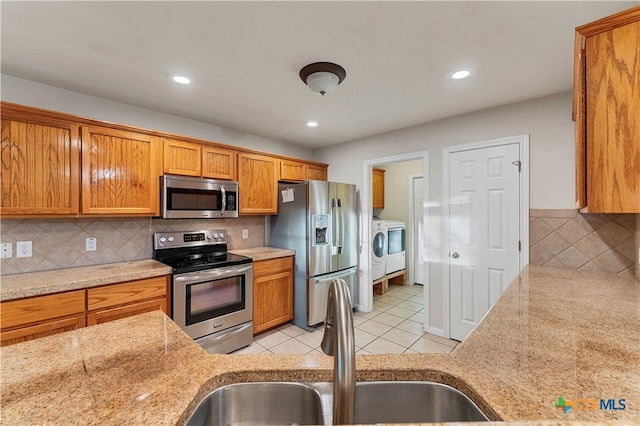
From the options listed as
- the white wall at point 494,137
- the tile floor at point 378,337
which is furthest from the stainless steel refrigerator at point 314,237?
the white wall at point 494,137

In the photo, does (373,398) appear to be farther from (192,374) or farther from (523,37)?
(523,37)

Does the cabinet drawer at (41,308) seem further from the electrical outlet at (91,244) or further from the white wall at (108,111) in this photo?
the white wall at (108,111)

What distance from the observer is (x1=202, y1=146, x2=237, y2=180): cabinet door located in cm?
286

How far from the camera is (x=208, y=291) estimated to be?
99.5 inches

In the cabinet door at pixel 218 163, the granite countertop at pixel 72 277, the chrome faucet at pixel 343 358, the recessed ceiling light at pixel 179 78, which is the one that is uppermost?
the recessed ceiling light at pixel 179 78

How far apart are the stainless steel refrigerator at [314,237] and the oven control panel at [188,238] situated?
0.72m

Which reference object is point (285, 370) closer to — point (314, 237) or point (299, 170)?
point (314, 237)

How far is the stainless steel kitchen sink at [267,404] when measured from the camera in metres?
0.77

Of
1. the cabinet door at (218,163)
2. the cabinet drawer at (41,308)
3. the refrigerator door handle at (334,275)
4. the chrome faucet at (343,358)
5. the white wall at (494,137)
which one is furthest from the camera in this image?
the refrigerator door handle at (334,275)

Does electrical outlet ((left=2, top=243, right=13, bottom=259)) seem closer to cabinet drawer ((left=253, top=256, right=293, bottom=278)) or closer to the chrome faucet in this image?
cabinet drawer ((left=253, top=256, right=293, bottom=278))

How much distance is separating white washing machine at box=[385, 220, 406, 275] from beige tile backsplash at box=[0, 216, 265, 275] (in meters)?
3.00

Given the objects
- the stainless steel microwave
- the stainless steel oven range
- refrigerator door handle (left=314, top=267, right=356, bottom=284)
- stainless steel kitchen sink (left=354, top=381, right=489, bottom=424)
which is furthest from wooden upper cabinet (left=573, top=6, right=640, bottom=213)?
the stainless steel microwave

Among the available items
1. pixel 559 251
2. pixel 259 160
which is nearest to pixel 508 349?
pixel 559 251

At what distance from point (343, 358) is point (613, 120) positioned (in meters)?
1.51
